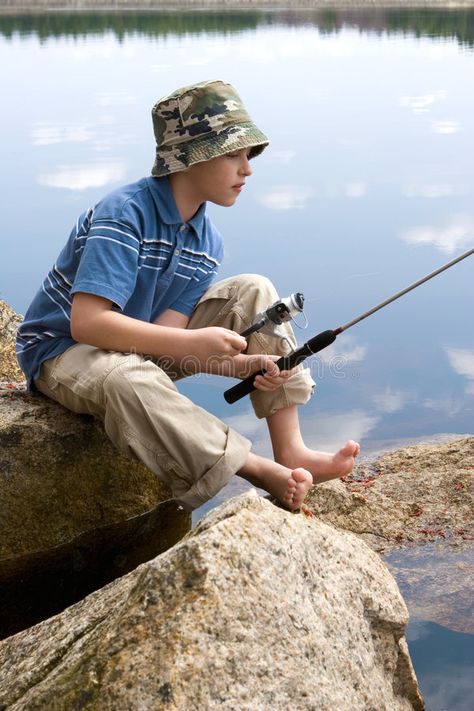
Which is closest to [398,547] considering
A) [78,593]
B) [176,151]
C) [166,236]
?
[78,593]

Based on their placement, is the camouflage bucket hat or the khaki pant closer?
the khaki pant

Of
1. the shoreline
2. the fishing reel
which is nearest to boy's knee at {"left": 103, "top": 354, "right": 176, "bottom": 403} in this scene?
the fishing reel

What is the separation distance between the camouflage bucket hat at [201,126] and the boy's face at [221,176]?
56mm

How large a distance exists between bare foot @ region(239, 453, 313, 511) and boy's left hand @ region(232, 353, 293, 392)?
0.22 meters

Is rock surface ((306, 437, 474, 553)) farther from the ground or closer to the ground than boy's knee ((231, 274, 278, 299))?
closer to the ground

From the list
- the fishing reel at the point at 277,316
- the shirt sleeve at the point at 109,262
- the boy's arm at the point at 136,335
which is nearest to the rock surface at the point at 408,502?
the fishing reel at the point at 277,316

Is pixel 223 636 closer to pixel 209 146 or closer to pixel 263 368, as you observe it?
pixel 263 368

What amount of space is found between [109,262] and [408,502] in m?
1.27

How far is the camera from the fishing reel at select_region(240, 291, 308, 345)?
3.03 meters

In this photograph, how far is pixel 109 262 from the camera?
2959 millimetres

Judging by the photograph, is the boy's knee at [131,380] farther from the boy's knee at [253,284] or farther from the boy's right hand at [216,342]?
the boy's knee at [253,284]

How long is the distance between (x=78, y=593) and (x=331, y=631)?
4.25 feet

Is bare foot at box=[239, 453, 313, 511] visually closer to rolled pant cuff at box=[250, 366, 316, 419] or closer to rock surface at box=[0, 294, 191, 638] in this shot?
rolled pant cuff at box=[250, 366, 316, 419]

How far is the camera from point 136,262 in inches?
119
